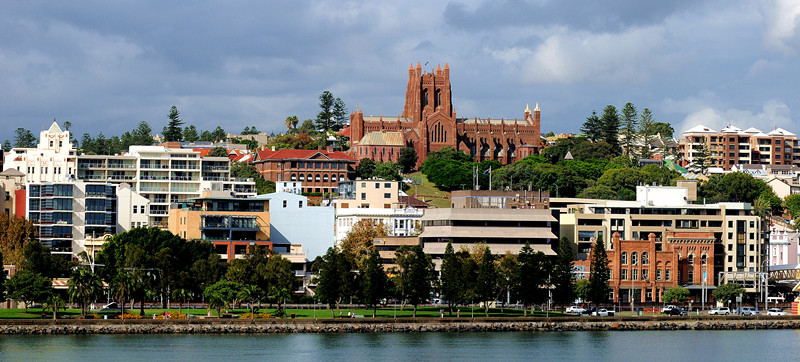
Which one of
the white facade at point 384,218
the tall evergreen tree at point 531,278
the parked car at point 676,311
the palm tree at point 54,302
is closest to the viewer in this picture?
the palm tree at point 54,302

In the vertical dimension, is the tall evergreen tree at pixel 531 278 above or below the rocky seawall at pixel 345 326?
above

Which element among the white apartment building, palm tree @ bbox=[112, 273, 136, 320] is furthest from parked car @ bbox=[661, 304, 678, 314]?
the white apartment building

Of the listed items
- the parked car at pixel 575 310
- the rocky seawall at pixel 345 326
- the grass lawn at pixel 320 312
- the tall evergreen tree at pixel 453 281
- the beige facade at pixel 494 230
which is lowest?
the rocky seawall at pixel 345 326

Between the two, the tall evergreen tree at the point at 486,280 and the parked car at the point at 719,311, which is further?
the parked car at the point at 719,311

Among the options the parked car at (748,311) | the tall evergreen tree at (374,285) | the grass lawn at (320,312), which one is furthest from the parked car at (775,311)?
the tall evergreen tree at (374,285)

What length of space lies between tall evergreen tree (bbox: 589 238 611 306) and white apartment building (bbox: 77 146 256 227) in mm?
63477

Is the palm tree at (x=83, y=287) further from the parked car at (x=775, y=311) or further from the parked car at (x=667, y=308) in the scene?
the parked car at (x=775, y=311)

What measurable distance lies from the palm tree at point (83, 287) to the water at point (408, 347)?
775cm

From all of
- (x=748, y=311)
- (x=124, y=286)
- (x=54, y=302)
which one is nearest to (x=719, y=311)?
(x=748, y=311)

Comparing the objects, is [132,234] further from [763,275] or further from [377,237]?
[763,275]

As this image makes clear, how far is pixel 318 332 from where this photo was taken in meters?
117

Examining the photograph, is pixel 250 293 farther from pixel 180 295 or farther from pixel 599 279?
pixel 599 279

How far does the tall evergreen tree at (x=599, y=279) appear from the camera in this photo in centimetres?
13138

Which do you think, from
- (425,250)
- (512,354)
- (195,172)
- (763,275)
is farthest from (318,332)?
(195,172)
